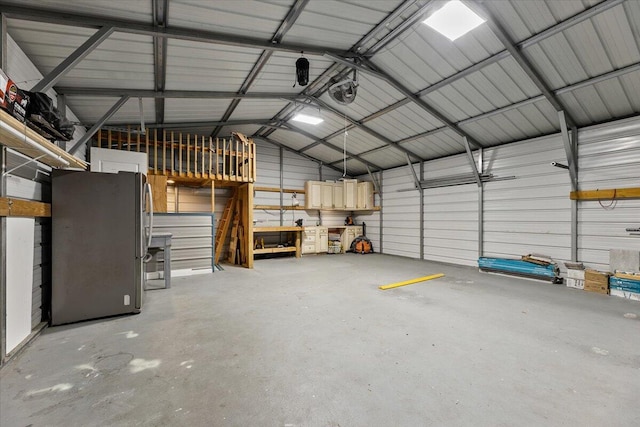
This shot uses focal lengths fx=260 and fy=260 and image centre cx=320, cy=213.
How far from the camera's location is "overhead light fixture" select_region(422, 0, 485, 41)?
3.23 meters

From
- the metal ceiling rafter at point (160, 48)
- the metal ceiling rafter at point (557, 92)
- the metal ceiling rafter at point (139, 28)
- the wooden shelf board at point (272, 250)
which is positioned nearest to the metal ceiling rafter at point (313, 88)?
the metal ceiling rafter at point (139, 28)

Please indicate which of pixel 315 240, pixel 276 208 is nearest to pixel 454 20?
pixel 276 208

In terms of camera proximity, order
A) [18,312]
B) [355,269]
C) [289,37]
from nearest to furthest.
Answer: [18,312] < [289,37] < [355,269]

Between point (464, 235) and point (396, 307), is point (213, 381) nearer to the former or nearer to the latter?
point (396, 307)

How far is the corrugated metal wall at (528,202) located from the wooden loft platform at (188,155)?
19.9 ft

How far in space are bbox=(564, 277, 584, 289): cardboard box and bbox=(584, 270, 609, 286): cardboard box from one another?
0.13 metres

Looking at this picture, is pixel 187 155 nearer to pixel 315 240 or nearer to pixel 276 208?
pixel 276 208

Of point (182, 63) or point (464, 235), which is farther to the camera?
point (464, 235)

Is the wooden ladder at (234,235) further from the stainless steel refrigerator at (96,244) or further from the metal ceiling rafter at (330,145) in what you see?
the stainless steel refrigerator at (96,244)

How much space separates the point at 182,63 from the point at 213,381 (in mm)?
4108

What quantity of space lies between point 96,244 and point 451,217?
7600 millimetres

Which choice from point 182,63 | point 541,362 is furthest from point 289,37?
point 541,362

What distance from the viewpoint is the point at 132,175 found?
11.3ft

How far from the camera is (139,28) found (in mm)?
2918
